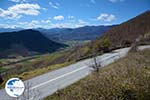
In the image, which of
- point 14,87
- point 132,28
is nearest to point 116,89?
point 14,87

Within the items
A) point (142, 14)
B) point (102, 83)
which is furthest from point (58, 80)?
point (142, 14)

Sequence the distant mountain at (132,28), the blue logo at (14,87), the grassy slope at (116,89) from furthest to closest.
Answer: the distant mountain at (132,28)
the grassy slope at (116,89)
the blue logo at (14,87)

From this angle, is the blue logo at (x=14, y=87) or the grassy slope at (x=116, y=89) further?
the grassy slope at (x=116, y=89)

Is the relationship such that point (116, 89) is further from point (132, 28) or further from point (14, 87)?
point (132, 28)

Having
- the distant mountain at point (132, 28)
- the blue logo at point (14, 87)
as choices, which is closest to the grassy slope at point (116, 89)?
the blue logo at point (14, 87)

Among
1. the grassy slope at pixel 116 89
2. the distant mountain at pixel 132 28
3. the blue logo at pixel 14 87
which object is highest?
the blue logo at pixel 14 87

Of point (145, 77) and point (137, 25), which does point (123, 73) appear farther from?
point (137, 25)

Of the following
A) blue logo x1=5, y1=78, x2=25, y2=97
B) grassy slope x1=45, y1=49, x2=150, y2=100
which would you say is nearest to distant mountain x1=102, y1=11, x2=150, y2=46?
grassy slope x1=45, y1=49, x2=150, y2=100

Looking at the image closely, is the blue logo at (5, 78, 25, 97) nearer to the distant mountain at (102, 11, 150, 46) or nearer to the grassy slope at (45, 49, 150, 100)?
the grassy slope at (45, 49, 150, 100)

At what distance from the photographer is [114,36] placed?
419 feet

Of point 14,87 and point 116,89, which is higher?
point 14,87

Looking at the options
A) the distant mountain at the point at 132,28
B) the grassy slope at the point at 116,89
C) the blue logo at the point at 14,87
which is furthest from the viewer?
the distant mountain at the point at 132,28

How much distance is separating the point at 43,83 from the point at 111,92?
15.2m

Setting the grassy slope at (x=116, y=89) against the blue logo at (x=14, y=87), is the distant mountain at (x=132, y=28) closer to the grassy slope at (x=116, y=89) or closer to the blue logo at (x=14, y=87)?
the grassy slope at (x=116, y=89)
